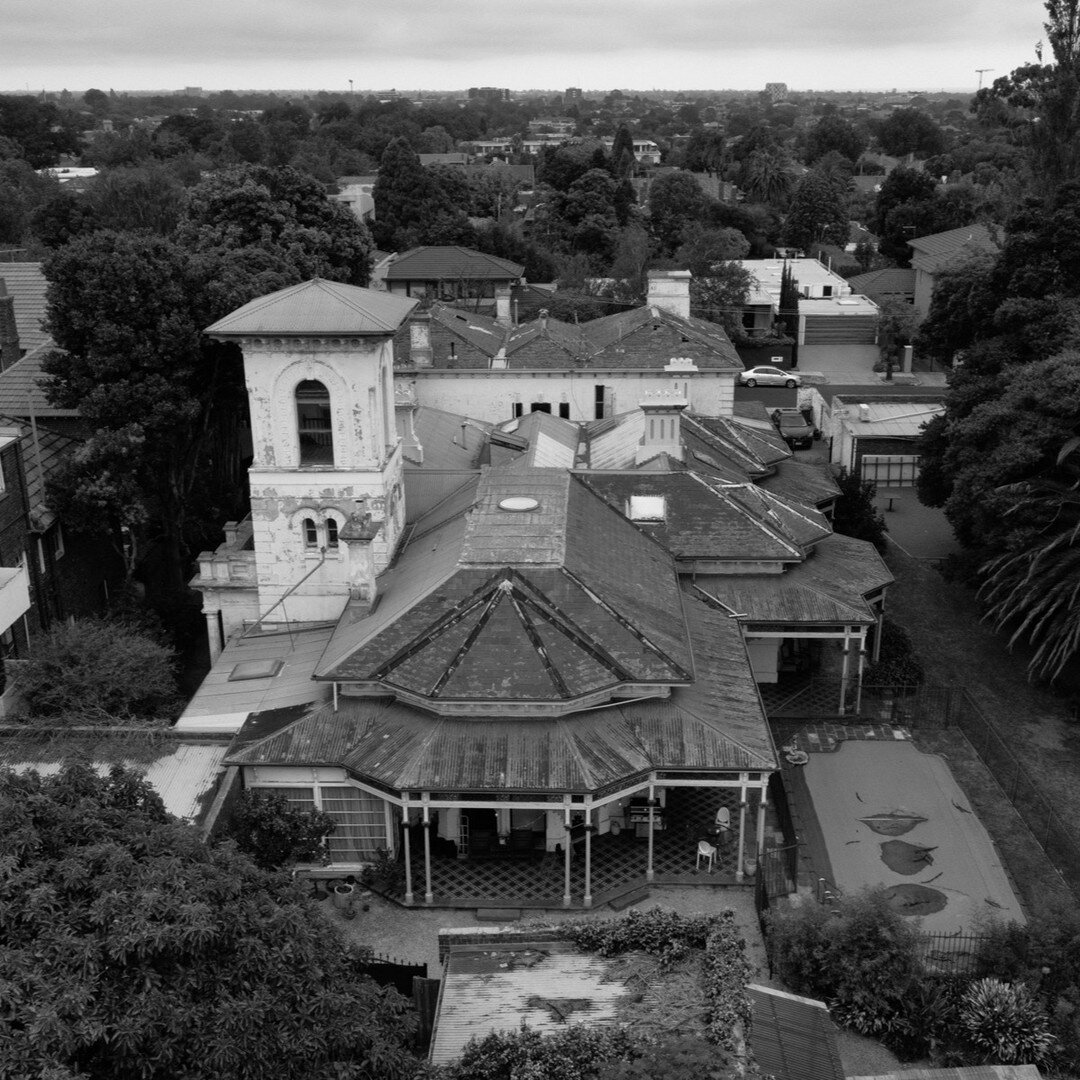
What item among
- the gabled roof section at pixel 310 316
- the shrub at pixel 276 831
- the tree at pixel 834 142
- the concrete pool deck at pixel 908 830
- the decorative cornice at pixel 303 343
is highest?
the tree at pixel 834 142

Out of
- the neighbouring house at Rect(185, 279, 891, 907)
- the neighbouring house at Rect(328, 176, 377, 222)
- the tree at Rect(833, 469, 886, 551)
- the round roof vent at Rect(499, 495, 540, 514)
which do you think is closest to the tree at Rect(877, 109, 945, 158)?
the neighbouring house at Rect(328, 176, 377, 222)

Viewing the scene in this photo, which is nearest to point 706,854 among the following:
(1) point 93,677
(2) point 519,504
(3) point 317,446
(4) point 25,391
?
(2) point 519,504

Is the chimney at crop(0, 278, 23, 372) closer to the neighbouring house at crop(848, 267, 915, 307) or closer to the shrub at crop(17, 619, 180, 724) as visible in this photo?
the shrub at crop(17, 619, 180, 724)

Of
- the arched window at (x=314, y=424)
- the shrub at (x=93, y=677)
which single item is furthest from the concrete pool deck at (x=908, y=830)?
the shrub at (x=93, y=677)

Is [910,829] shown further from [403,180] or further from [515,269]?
[403,180]

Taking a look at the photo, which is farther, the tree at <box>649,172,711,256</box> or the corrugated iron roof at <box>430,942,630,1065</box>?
the tree at <box>649,172,711,256</box>

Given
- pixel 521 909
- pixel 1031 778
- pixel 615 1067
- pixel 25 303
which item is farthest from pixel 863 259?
pixel 615 1067

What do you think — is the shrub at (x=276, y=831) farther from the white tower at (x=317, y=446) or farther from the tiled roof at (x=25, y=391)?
the tiled roof at (x=25, y=391)
